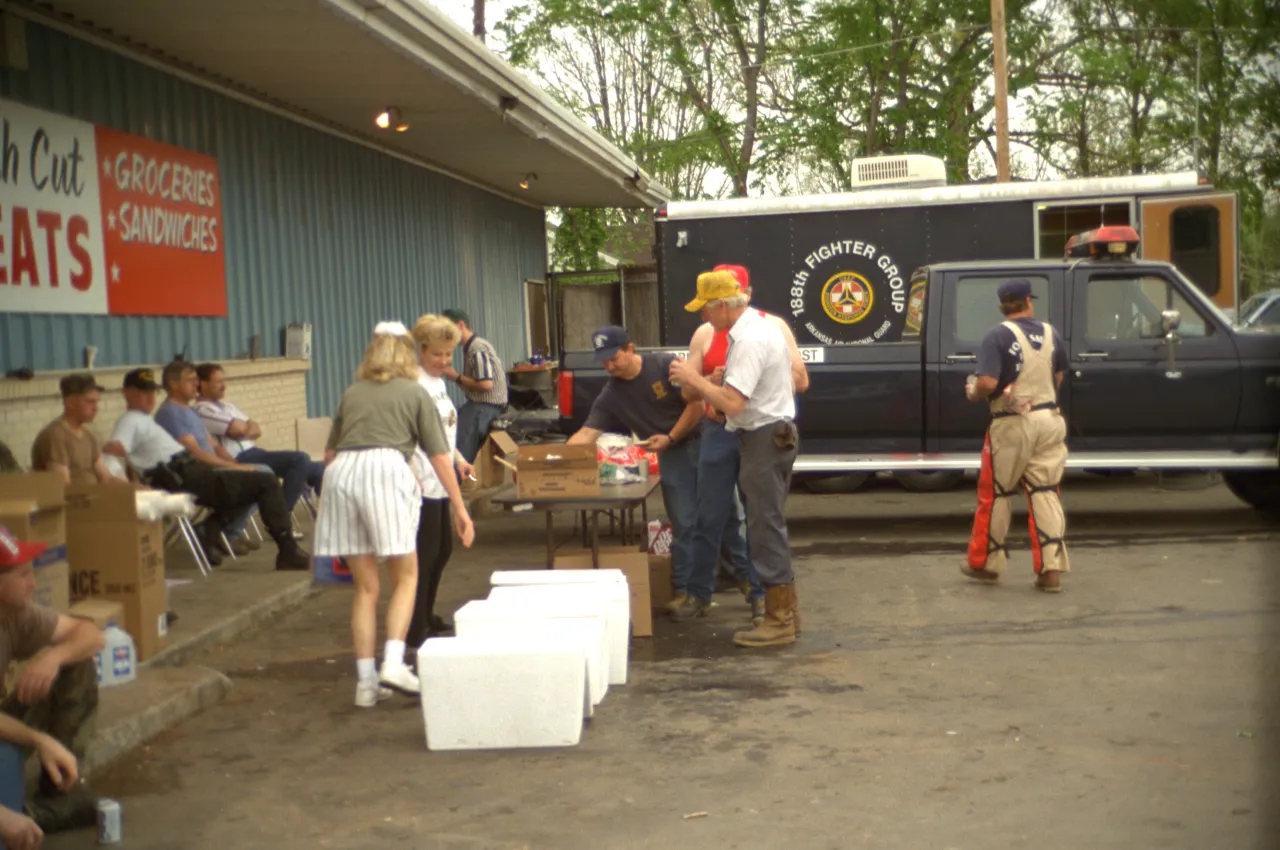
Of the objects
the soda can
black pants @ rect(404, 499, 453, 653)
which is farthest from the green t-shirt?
the soda can

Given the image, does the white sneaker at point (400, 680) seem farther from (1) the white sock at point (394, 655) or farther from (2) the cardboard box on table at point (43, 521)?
(2) the cardboard box on table at point (43, 521)

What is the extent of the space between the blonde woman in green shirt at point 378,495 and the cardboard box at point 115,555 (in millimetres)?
1289

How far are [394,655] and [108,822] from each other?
2.09 metres

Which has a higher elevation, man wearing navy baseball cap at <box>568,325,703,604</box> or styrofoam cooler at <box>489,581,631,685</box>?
man wearing navy baseball cap at <box>568,325,703,604</box>

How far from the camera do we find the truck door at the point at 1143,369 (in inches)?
482

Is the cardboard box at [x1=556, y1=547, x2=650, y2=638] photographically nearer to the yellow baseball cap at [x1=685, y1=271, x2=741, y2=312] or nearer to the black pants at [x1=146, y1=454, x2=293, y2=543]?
the yellow baseball cap at [x1=685, y1=271, x2=741, y2=312]

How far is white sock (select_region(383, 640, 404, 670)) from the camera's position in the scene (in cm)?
705

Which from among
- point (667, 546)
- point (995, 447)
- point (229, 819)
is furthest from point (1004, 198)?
point (229, 819)

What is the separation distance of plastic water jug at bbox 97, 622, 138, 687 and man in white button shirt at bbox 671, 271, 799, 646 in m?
2.99

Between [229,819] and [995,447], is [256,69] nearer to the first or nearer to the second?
[995,447]

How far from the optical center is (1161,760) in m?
5.68

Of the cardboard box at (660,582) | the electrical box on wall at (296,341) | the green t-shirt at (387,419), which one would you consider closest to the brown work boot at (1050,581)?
the cardboard box at (660,582)

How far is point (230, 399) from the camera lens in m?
12.8

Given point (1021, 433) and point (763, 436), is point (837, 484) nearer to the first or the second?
point (1021, 433)
